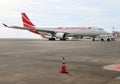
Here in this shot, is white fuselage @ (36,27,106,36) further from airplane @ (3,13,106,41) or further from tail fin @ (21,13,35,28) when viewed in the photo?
tail fin @ (21,13,35,28)

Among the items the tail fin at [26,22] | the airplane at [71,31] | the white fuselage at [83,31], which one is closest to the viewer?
the white fuselage at [83,31]

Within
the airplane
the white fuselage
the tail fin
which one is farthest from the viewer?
the tail fin

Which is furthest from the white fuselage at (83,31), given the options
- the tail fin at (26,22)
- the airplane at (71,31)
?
the tail fin at (26,22)

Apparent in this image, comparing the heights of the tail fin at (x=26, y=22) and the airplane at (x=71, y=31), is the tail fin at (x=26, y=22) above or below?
above

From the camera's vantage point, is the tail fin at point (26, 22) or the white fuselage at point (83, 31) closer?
the white fuselage at point (83, 31)

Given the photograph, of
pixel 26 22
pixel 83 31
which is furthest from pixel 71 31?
pixel 26 22

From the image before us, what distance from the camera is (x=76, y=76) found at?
1037 cm

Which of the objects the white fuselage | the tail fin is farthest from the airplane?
the tail fin

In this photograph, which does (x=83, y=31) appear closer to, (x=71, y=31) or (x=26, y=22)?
(x=71, y=31)

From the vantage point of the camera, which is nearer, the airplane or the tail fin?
the airplane

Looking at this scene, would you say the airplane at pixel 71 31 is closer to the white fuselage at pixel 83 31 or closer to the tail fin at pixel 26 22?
the white fuselage at pixel 83 31

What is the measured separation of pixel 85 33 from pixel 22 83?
182ft

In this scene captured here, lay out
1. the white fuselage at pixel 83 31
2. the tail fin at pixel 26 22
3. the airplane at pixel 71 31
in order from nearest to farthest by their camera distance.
Result: 1. the white fuselage at pixel 83 31
2. the airplane at pixel 71 31
3. the tail fin at pixel 26 22

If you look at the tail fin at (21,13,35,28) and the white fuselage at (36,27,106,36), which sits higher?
the tail fin at (21,13,35,28)
